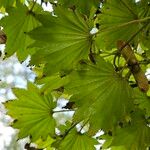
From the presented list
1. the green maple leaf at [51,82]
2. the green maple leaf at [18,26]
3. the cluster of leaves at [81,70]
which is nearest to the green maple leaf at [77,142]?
the cluster of leaves at [81,70]

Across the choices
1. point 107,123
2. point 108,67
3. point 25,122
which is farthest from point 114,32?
point 25,122

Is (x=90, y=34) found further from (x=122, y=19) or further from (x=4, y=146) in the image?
(x=4, y=146)

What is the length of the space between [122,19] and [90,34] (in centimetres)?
15

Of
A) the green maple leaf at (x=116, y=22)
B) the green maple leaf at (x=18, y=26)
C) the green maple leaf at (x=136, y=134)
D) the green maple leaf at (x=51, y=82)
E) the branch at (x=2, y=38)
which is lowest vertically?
the green maple leaf at (x=136, y=134)

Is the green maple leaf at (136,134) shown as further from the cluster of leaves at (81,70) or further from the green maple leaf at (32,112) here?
the green maple leaf at (32,112)

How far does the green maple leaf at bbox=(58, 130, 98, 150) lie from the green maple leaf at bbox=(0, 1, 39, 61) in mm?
338

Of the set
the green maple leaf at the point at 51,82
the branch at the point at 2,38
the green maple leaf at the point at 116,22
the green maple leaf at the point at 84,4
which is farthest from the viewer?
the branch at the point at 2,38

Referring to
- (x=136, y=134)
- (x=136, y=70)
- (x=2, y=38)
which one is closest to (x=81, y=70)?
(x=136, y=70)

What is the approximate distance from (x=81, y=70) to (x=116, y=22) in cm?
26

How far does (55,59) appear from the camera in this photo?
1144 mm

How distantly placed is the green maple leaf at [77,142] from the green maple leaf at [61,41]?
0.35 m

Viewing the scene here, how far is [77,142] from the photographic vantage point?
141 cm

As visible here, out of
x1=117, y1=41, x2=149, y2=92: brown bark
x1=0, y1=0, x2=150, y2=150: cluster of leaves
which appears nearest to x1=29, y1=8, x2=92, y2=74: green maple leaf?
x1=0, y1=0, x2=150, y2=150: cluster of leaves

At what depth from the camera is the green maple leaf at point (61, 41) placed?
113 cm
